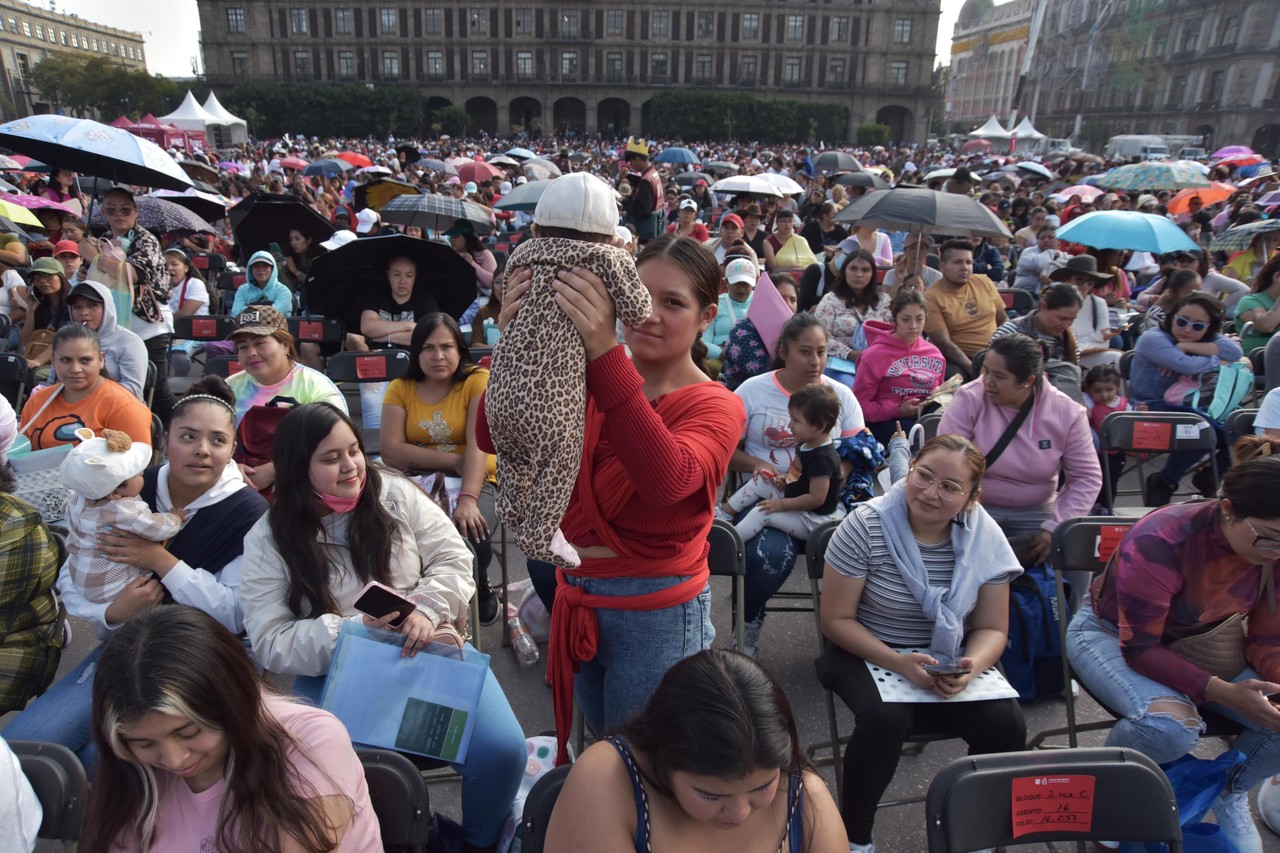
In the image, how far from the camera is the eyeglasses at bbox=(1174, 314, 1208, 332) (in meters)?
5.18

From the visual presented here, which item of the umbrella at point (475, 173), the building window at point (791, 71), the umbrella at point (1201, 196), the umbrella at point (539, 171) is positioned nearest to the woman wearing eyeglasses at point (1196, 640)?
the umbrella at point (1201, 196)

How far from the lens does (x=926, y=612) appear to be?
271cm

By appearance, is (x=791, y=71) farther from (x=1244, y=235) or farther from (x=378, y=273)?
(x=378, y=273)

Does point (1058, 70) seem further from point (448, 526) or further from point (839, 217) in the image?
point (448, 526)

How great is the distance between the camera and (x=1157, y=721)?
8.16ft

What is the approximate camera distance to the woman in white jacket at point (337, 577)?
92.7 inches

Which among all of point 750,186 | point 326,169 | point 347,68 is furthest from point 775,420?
point 347,68

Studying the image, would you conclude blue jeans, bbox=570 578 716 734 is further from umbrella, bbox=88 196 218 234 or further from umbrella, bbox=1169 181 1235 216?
umbrella, bbox=1169 181 1235 216

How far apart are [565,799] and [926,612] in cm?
163

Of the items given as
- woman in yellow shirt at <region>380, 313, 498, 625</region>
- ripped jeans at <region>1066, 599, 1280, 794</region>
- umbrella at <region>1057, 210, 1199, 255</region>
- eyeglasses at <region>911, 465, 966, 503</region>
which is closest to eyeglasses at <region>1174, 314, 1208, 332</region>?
umbrella at <region>1057, 210, 1199, 255</region>

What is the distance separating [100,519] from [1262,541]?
3705mm

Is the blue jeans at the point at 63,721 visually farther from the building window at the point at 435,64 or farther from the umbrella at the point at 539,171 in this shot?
the building window at the point at 435,64

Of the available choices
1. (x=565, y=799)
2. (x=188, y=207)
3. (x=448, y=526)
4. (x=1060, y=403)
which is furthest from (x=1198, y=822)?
(x=188, y=207)

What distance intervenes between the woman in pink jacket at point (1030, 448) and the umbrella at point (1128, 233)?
172 inches
